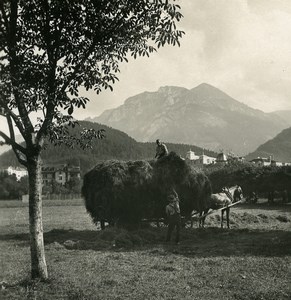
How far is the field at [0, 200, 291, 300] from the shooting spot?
812 centimetres

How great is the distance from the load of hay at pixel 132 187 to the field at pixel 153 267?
1188 millimetres

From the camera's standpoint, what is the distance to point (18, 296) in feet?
25.7

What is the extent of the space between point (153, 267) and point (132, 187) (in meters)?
7.44

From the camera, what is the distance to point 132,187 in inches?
703

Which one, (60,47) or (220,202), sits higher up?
(60,47)

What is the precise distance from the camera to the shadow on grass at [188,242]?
43.8 feet

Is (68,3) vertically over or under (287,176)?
over

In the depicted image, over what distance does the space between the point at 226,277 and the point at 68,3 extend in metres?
7.01

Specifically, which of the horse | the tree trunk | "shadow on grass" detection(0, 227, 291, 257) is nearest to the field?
"shadow on grass" detection(0, 227, 291, 257)

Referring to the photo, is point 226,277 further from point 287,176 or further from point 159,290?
point 287,176

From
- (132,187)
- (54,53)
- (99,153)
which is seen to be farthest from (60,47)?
(99,153)

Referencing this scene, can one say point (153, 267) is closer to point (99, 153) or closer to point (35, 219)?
point (35, 219)

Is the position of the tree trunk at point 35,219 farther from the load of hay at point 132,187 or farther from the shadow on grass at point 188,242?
the load of hay at point 132,187

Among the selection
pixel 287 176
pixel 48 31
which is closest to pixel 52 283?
pixel 48 31
